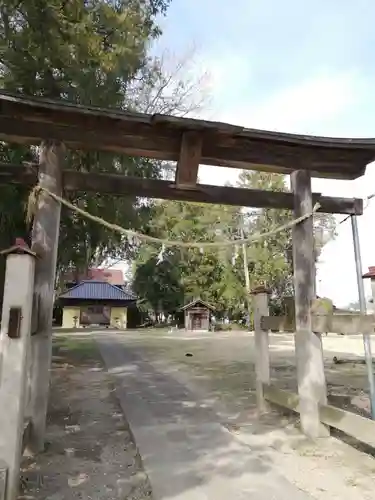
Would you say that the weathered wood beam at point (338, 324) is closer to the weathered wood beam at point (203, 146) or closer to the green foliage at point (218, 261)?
the weathered wood beam at point (203, 146)

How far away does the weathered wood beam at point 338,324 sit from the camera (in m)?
3.73

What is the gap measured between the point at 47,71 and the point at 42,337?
4526mm

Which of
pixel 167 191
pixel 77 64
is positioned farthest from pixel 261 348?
pixel 77 64

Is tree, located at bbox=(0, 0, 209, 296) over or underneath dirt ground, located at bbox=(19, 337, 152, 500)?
over

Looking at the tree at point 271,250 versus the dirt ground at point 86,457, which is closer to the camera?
the dirt ground at point 86,457

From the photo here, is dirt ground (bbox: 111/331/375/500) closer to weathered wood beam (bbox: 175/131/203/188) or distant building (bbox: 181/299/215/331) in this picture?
weathered wood beam (bbox: 175/131/203/188)

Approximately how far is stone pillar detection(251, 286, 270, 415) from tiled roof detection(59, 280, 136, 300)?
30.7 m

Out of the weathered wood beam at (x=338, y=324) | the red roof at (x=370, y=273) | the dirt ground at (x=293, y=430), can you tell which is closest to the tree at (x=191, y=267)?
the dirt ground at (x=293, y=430)

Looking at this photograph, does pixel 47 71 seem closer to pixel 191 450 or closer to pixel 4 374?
pixel 4 374

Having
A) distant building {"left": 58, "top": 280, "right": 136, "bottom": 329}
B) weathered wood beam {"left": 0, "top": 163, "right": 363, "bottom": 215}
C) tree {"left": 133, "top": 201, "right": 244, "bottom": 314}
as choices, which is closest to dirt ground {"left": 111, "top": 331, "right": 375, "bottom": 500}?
weathered wood beam {"left": 0, "top": 163, "right": 363, "bottom": 215}

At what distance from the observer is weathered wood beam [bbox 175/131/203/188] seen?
438cm

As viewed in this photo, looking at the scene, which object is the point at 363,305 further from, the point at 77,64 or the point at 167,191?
the point at 77,64

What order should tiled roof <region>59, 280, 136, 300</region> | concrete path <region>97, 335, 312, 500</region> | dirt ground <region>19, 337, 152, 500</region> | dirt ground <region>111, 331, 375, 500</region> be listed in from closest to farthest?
concrete path <region>97, 335, 312, 500</region>, dirt ground <region>19, 337, 152, 500</region>, dirt ground <region>111, 331, 375, 500</region>, tiled roof <region>59, 280, 136, 300</region>

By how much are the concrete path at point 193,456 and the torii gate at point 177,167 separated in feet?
3.19
